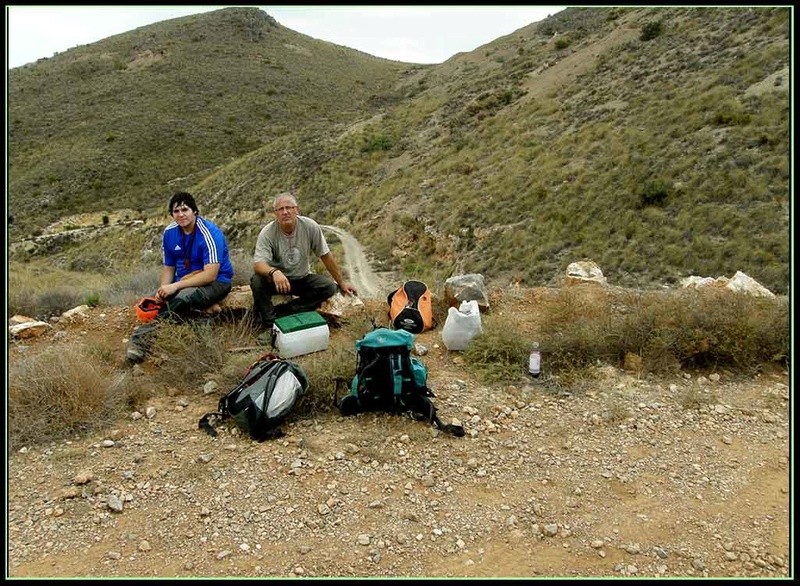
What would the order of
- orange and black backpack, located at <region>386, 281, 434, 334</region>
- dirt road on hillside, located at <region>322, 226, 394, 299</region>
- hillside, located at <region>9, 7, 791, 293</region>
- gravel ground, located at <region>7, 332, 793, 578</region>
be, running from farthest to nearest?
dirt road on hillside, located at <region>322, 226, 394, 299</region> < hillside, located at <region>9, 7, 791, 293</region> < orange and black backpack, located at <region>386, 281, 434, 334</region> < gravel ground, located at <region>7, 332, 793, 578</region>

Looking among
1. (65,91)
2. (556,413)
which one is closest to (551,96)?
(556,413)

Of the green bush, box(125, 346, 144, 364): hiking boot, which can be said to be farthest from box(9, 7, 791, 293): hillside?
box(125, 346, 144, 364): hiking boot

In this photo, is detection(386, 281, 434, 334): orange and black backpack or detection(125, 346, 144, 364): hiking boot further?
detection(386, 281, 434, 334): orange and black backpack

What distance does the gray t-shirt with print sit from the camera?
489 centimetres

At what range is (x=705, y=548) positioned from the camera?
2.55 meters

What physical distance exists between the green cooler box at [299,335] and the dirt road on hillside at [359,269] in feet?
22.1

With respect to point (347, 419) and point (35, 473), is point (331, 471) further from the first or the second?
point (35, 473)

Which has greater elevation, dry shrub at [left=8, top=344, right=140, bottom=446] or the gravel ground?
dry shrub at [left=8, top=344, right=140, bottom=446]

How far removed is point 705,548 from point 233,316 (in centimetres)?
399

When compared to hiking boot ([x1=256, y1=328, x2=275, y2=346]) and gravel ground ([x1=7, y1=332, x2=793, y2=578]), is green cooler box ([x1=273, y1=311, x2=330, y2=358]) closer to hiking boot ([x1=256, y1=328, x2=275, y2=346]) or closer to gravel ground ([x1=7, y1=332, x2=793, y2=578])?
hiking boot ([x1=256, y1=328, x2=275, y2=346])

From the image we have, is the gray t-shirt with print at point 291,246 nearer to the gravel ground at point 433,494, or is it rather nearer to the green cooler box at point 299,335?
the green cooler box at point 299,335

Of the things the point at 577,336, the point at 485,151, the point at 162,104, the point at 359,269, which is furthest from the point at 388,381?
the point at 162,104

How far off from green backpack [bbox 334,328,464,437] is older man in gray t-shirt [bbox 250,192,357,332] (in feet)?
4.65

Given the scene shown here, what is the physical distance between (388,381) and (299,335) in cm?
115
